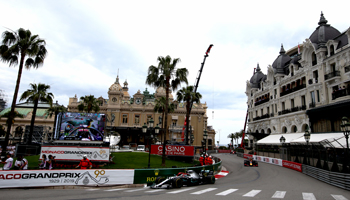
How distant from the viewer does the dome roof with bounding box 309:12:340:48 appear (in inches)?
1325

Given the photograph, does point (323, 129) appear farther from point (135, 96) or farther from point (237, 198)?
point (135, 96)

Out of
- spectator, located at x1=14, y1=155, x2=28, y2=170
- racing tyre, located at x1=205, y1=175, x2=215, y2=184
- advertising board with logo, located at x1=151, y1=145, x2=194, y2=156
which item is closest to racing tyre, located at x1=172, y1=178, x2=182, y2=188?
racing tyre, located at x1=205, y1=175, x2=215, y2=184

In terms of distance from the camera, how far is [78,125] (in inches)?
918

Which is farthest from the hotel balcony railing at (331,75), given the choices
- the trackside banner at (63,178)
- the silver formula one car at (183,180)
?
the trackside banner at (63,178)

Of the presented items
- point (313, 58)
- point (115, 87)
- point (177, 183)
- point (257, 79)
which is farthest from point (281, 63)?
point (115, 87)

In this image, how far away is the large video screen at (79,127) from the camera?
22906 mm

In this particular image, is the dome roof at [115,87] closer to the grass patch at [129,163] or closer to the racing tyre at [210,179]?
the grass patch at [129,163]

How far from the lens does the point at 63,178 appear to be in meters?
13.8

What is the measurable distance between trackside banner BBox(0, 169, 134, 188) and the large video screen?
363 inches

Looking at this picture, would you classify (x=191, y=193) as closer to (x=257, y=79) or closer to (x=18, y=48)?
(x=18, y=48)

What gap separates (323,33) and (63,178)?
38269 millimetres

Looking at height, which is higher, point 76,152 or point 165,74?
point 165,74

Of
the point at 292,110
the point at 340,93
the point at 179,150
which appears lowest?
the point at 179,150

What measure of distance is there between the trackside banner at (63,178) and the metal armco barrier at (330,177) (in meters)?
13.3
